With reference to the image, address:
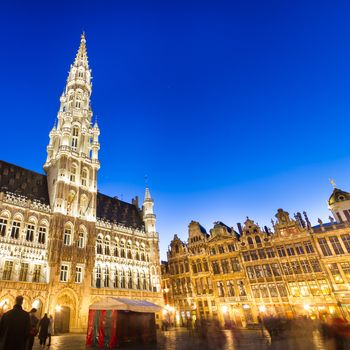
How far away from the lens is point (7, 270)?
90.9ft

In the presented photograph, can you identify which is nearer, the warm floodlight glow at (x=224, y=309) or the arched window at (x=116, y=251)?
the arched window at (x=116, y=251)

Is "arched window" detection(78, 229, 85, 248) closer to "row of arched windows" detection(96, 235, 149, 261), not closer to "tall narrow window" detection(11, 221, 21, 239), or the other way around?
"row of arched windows" detection(96, 235, 149, 261)

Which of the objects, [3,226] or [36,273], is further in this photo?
[36,273]

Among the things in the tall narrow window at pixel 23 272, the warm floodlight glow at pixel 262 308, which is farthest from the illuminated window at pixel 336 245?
the tall narrow window at pixel 23 272

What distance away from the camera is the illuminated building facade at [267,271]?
3500 cm

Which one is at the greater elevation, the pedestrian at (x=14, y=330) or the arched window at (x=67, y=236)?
the arched window at (x=67, y=236)

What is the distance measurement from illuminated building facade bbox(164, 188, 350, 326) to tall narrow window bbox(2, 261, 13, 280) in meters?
26.2

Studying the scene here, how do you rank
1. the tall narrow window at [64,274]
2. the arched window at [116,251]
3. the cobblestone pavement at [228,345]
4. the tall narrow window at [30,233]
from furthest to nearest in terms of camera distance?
the arched window at [116,251] → the tall narrow window at [64,274] → the tall narrow window at [30,233] → the cobblestone pavement at [228,345]

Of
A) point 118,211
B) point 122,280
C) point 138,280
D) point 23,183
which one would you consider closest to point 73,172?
point 23,183

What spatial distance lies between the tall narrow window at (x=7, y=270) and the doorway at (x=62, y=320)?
6.76 meters

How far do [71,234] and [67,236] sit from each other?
556 millimetres

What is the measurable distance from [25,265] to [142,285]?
17.9 m

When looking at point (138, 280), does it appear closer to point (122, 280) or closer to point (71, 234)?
point (122, 280)

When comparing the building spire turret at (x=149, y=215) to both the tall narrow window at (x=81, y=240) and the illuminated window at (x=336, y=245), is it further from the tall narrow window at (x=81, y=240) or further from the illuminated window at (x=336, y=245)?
the illuminated window at (x=336, y=245)
